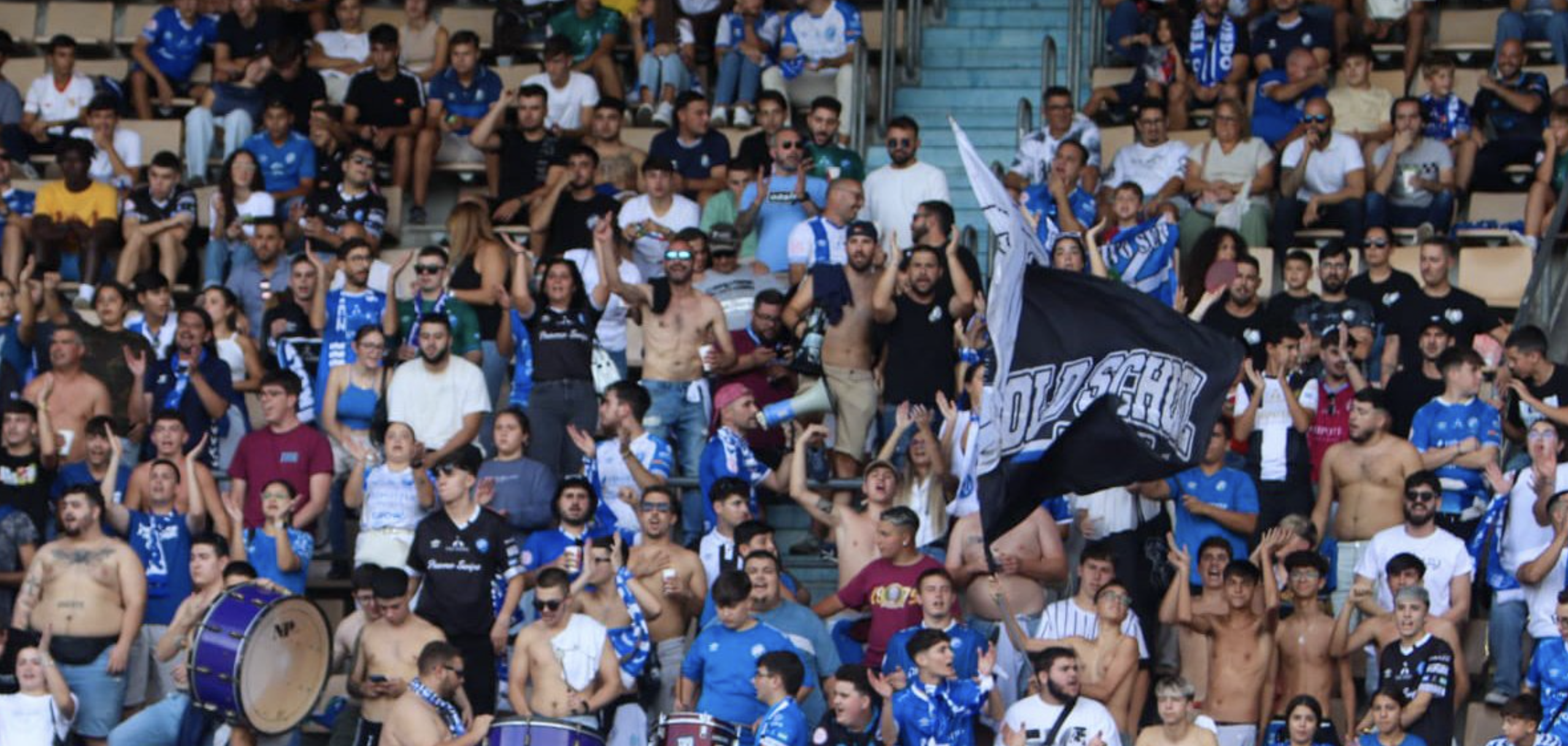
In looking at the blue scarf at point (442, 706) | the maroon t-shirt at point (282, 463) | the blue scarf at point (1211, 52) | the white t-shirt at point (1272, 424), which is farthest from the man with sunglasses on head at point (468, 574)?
the blue scarf at point (1211, 52)

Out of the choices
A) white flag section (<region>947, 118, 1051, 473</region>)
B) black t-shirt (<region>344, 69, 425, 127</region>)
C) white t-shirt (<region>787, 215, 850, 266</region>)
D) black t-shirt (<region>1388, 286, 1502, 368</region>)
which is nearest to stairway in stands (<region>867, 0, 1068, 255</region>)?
white t-shirt (<region>787, 215, 850, 266</region>)

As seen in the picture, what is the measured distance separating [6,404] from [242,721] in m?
3.31

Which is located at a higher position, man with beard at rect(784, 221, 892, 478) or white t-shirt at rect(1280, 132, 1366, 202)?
white t-shirt at rect(1280, 132, 1366, 202)

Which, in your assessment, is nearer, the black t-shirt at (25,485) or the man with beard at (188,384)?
the black t-shirt at (25,485)

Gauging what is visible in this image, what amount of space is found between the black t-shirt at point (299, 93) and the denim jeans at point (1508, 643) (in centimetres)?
957

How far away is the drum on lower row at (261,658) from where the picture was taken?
1730 cm

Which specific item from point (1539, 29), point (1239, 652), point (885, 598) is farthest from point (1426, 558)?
point (1539, 29)

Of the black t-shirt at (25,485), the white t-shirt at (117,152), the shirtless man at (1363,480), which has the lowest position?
the black t-shirt at (25,485)

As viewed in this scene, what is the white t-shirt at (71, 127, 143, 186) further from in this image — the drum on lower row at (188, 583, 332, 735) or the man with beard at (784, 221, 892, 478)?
the man with beard at (784, 221, 892, 478)

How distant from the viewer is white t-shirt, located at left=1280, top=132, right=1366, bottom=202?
816 inches

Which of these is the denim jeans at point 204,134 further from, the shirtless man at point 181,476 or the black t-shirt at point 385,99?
the shirtless man at point 181,476

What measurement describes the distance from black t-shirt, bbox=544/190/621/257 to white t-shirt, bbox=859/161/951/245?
173cm

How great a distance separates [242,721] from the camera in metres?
17.4

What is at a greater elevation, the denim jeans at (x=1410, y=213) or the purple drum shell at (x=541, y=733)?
the denim jeans at (x=1410, y=213)
